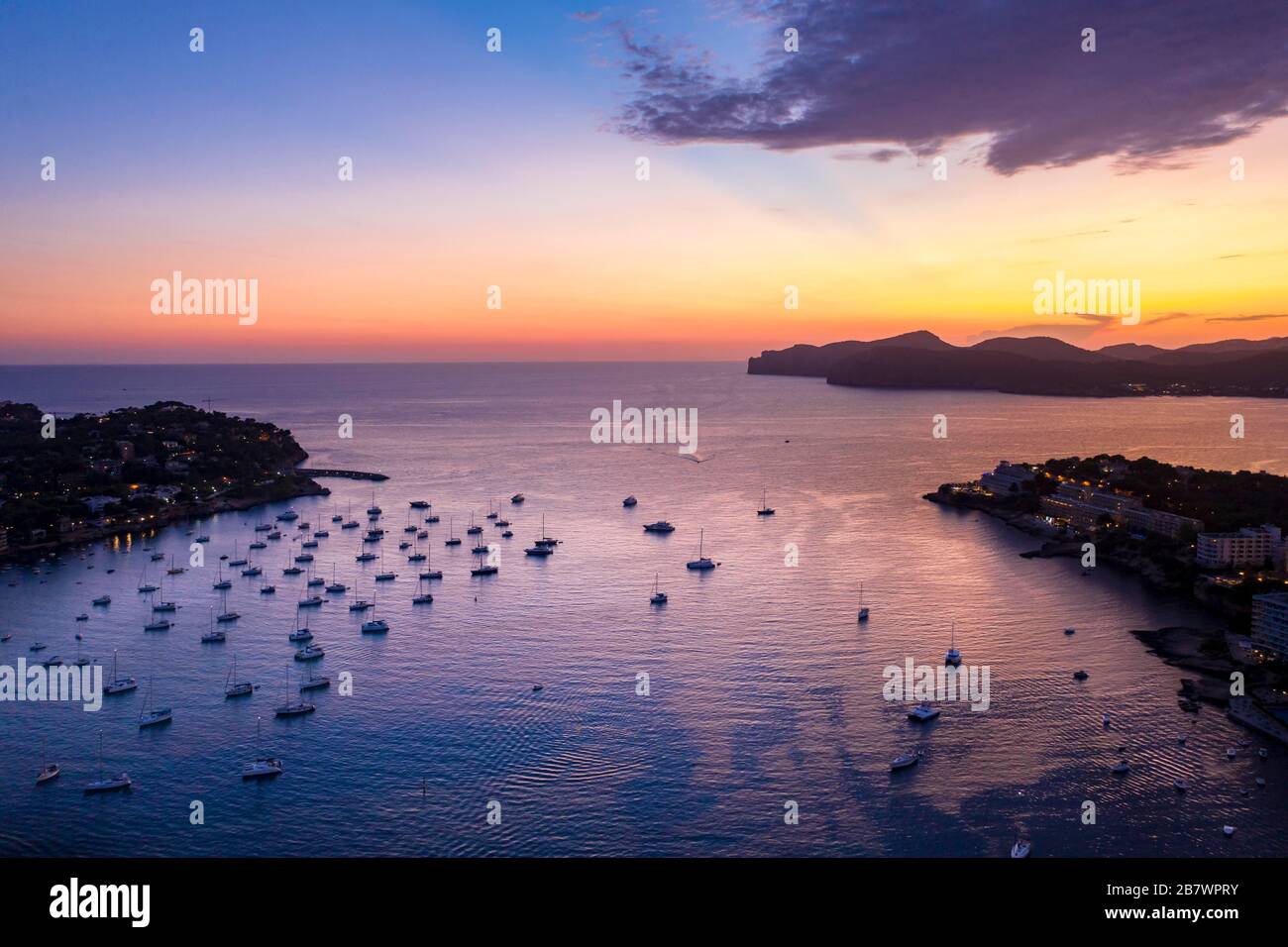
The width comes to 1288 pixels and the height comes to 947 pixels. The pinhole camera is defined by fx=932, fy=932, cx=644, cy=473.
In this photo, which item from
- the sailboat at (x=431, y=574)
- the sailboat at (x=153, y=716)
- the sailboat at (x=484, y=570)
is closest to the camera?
the sailboat at (x=153, y=716)

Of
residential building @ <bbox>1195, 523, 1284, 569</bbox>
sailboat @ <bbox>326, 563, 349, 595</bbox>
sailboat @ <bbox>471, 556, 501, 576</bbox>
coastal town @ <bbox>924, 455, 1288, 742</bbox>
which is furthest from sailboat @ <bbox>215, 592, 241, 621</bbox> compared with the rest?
residential building @ <bbox>1195, 523, 1284, 569</bbox>

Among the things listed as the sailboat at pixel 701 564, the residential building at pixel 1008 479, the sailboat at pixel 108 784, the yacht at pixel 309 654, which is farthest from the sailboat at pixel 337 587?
the residential building at pixel 1008 479

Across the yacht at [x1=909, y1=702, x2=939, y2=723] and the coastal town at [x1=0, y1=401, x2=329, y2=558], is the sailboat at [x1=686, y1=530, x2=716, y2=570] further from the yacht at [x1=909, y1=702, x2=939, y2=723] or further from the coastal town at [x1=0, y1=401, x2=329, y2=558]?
the coastal town at [x1=0, y1=401, x2=329, y2=558]

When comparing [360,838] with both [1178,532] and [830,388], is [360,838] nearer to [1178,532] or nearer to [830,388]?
[1178,532]

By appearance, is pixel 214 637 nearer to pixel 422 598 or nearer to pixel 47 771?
pixel 422 598

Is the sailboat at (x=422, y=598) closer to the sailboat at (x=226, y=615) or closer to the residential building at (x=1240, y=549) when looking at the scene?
the sailboat at (x=226, y=615)
